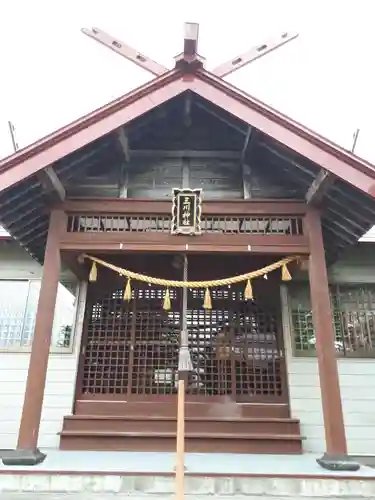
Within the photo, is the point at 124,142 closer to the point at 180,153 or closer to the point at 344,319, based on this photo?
the point at 180,153

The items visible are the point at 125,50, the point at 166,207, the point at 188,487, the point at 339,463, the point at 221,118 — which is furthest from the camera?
the point at 125,50

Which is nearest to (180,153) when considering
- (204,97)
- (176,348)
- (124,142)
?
(124,142)

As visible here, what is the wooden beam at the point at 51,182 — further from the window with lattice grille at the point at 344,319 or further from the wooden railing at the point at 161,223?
the window with lattice grille at the point at 344,319

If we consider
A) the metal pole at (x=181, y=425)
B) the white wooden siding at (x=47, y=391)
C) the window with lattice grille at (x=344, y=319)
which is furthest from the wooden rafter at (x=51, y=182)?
the window with lattice grille at (x=344, y=319)

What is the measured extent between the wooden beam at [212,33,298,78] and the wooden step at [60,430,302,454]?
5.93 meters

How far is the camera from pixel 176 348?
7.05 metres

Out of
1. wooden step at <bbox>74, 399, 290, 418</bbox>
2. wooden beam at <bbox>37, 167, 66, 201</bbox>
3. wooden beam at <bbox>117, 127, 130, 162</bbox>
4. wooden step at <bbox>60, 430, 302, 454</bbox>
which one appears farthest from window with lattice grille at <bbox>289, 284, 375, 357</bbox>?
wooden beam at <bbox>37, 167, 66, 201</bbox>

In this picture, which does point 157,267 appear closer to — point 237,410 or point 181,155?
point 181,155

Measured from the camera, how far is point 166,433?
20.7ft

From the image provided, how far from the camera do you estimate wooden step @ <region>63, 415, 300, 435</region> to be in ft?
21.1

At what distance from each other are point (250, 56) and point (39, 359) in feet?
20.4

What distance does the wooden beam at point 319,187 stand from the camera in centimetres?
545

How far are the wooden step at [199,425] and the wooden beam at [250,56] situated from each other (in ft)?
18.8

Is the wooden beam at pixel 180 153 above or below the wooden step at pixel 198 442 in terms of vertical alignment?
above
